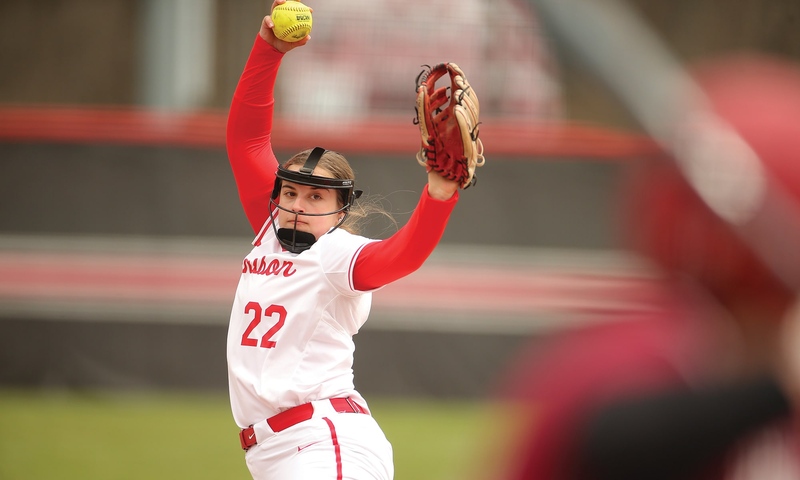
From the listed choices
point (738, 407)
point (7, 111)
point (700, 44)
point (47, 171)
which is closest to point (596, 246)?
point (700, 44)

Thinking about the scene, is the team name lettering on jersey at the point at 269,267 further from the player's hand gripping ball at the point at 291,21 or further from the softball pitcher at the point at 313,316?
the player's hand gripping ball at the point at 291,21

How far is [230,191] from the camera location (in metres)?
7.30

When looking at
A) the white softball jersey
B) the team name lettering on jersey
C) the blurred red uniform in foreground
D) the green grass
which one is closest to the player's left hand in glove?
the white softball jersey

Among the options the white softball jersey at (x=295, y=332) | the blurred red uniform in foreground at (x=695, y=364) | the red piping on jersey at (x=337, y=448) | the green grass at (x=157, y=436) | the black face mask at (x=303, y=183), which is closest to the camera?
the blurred red uniform in foreground at (x=695, y=364)

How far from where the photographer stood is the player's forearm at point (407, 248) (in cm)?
250

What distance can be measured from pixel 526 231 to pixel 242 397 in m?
4.78

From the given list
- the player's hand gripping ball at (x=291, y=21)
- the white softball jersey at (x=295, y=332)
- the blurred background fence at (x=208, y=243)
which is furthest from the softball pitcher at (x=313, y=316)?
the blurred background fence at (x=208, y=243)

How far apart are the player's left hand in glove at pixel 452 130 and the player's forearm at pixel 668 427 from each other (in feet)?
5.03

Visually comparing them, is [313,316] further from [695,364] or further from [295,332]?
[695,364]

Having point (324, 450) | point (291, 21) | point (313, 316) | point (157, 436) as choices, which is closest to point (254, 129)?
point (291, 21)

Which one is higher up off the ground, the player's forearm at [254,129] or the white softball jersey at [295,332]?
the player's forearm at [254,129]

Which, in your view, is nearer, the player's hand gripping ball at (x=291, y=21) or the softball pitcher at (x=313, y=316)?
the softball pitcher at (x=313, y=316)

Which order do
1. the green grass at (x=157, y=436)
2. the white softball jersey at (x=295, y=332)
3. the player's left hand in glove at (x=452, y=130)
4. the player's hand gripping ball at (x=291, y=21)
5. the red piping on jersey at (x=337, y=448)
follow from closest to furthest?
the player's left hand in glove at (x=452, y=130) → the red piping on jersey at (x=337, y=448) → the white softball jersey at (x=295, y=332) → the player's hand gripping ball at (x=291, y=21) → the green grass at (x=157, y=436)

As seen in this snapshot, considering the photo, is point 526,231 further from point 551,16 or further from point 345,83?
point 551,16
